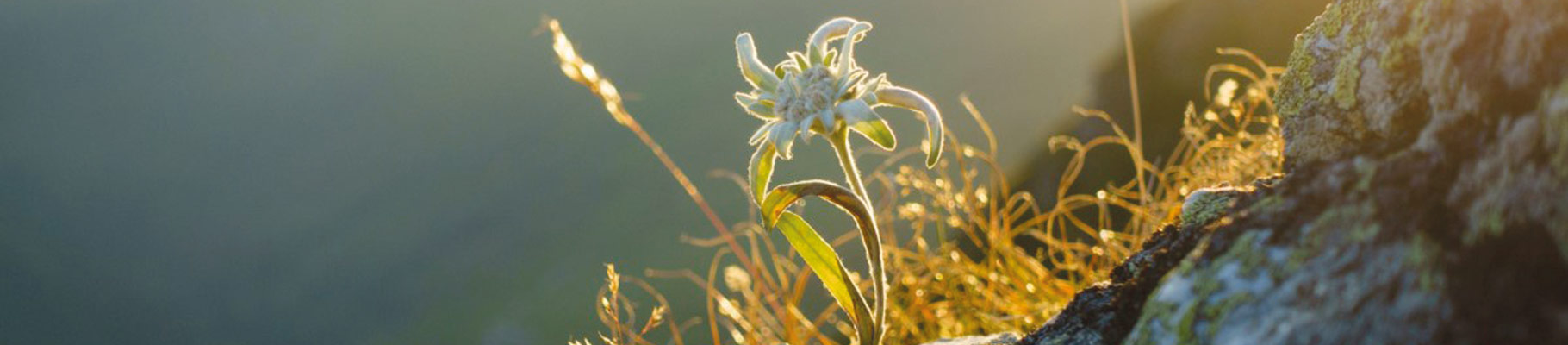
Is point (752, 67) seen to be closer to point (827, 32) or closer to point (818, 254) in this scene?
point (827, 32)

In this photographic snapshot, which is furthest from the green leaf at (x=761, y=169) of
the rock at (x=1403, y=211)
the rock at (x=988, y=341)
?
the rock at (x=1403, y=211)

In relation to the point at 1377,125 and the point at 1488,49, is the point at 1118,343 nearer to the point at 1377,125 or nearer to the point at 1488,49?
the point at 1377,125

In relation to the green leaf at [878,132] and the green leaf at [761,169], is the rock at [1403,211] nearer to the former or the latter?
the green leaf at [878,132]

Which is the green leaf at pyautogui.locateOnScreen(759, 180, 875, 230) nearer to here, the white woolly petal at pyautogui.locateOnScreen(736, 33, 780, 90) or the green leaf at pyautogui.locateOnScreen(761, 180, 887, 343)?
the green leaf at pyautogui.locateOnScreen(761, 180, 887, 343)

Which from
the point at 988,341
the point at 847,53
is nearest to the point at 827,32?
the point at 847,53

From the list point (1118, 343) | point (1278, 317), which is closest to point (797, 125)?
point (1118, 343)

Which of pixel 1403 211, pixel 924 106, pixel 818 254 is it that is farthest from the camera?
pixel 818 254

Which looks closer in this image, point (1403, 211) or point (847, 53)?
point (1403, 211)

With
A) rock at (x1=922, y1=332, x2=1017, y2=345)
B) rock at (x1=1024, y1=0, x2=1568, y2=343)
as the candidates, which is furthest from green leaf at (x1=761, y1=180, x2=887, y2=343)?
rock at (x1=1024, y1=0, x2=1568, y2=343)
